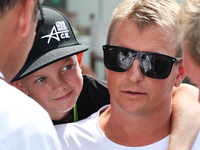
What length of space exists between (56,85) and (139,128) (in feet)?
2.51

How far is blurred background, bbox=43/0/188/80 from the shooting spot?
26.3ft

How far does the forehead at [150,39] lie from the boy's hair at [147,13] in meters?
0.04

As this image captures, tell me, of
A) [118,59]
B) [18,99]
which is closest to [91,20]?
[118,59]

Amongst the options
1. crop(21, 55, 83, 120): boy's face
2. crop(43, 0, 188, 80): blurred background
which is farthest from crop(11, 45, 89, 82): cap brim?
crop(43, 0, 188, 80): blurred background

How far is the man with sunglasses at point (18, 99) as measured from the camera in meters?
1.11

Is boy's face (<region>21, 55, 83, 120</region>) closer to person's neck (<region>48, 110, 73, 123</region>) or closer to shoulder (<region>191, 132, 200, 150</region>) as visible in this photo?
person's neck (<region>48, 110, 73, 123</region>)

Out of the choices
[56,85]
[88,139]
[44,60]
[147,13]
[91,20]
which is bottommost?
[91,20]

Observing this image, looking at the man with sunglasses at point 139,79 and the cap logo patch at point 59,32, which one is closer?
the man with sunglasses at point 139,79

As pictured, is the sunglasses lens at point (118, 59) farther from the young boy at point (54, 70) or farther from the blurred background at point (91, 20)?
the blurred background at point (91, 20)

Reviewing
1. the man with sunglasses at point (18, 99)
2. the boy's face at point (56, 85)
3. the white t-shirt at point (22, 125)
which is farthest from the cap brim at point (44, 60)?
the white t-shirt at point (22, 125)

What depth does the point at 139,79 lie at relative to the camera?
6.47 ft

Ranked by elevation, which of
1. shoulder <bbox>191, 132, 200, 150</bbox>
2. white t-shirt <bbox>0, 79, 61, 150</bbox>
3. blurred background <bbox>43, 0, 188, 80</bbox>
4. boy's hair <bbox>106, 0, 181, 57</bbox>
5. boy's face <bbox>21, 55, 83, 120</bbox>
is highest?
boy's hair <bbox>106, 0, 181, 57</bbox>

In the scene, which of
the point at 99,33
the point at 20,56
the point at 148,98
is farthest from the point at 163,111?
the point at 99,33

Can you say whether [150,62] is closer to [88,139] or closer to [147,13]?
A: [147,13]
